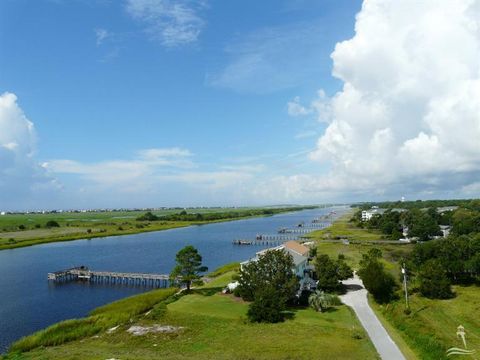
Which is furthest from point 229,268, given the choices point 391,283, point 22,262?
point 22,262

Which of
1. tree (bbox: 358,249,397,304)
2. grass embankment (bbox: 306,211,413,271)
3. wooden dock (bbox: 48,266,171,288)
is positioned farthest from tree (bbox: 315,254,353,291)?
wooden dock (bbox: 48,266,171,288)

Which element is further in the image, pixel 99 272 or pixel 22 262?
pixel 22 262

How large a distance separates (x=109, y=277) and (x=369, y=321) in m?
59.8

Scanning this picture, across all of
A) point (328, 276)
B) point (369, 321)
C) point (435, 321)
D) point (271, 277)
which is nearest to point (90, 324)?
point (271, 277)

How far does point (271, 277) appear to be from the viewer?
172 feet

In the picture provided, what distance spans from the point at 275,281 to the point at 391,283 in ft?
57.9

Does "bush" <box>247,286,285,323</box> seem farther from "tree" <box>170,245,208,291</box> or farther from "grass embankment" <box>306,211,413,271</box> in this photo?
"grass embankment" <box>306,211,413,271</box>

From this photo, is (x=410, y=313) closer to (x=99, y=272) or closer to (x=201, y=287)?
(x=201, y=287)

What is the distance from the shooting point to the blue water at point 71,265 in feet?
184

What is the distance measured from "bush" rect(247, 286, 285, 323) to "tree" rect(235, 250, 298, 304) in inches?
114

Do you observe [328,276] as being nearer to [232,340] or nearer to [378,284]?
[378,284]

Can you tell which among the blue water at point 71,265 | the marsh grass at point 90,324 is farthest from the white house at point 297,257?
the blue water at point 71,265

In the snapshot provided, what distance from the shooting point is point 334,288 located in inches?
2307

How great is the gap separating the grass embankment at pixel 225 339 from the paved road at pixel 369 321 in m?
0.92
